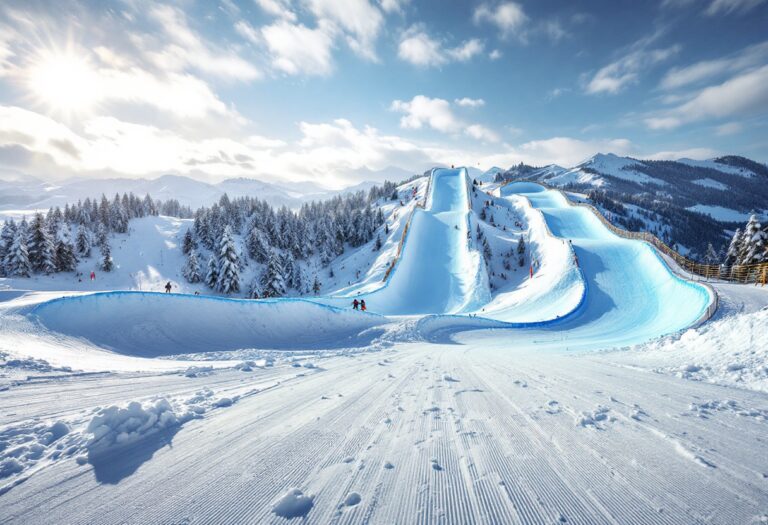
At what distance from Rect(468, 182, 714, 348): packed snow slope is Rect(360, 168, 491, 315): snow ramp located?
776cm

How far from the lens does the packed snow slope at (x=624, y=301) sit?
13.4 meters

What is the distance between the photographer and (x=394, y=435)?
293 cm

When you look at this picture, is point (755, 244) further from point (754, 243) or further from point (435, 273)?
point (435, 273)

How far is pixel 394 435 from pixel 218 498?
4.90 feet

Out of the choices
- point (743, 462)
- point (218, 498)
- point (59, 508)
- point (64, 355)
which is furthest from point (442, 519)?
point (64, 355)

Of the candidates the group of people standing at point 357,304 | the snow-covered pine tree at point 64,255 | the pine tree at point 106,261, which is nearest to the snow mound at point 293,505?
the group of people standing at point 357,304

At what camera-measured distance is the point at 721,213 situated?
17812cm

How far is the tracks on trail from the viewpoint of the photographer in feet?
6.21

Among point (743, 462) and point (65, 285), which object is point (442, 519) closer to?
point (743, 462)

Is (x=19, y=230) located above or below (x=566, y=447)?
above

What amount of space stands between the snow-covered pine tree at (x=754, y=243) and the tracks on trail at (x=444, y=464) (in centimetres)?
3724

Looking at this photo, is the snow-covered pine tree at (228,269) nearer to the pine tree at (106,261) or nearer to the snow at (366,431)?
the pine tree at (106,261)

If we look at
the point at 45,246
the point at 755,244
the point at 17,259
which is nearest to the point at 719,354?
the point at 755,244

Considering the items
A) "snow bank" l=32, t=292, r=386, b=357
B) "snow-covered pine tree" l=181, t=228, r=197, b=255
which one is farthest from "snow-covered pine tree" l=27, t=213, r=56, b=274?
"snow bank" l=32, t=292, r=386, b=357
